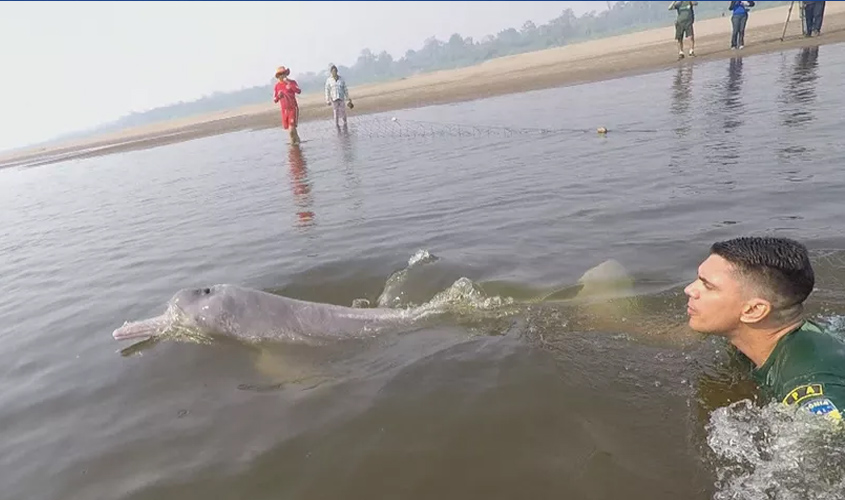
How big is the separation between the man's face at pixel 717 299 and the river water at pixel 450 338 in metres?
0.56

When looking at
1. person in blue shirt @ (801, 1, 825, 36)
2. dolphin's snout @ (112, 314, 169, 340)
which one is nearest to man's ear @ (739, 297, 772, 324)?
dolphin's snout @ (112, 314, 169, 340)

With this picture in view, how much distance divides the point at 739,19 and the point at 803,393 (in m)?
26.8

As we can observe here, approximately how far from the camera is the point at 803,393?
123 inches

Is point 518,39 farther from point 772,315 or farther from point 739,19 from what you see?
point 772,315

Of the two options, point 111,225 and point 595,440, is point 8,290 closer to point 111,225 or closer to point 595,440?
point 111,225

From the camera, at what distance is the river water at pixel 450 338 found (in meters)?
3.45

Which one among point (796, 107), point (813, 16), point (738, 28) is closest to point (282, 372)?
point (796, 107)

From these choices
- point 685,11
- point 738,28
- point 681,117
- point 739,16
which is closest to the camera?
point 681,117

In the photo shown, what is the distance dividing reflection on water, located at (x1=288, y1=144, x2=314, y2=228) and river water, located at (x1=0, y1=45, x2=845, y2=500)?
0.33ft

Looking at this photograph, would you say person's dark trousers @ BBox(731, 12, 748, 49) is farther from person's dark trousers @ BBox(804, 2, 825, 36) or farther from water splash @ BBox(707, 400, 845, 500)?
water splash @ BBox(707, 400, 845, 500)

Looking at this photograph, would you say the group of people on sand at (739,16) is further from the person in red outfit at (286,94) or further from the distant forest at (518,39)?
the distant forest at (518,39)

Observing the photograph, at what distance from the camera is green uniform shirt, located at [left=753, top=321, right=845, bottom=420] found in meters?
3.03

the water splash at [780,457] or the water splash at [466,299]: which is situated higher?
the water splash at [466,299]

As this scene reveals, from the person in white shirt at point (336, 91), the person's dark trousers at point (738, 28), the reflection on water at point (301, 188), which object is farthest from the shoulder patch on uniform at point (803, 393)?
the person's dark trousers at point (738, 28)
